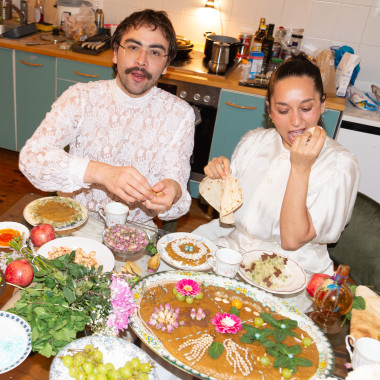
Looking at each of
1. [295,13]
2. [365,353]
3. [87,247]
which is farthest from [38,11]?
[365,353]

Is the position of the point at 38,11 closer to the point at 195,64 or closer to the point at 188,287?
the point at 195,64

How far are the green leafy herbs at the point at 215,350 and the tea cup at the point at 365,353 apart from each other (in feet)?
1.05

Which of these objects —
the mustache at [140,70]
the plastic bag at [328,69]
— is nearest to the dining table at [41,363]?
the mustache at [140,70]

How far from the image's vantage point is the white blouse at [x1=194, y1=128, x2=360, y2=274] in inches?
67.1

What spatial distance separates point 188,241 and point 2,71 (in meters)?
2.68

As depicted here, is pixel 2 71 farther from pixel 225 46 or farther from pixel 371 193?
Answer: pixel 371 193

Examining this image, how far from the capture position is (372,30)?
3.24m

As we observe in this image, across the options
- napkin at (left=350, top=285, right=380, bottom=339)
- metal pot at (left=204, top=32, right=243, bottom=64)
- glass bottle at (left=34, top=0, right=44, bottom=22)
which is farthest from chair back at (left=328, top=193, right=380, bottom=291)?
glass bottle at (left=34, top=0, right=44, bottom=22)

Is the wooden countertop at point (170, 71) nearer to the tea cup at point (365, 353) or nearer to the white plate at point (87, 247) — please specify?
the white plate at point (87, 247)

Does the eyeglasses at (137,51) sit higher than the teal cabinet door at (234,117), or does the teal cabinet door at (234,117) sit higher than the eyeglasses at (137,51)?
the eyeglasses at (137,51)

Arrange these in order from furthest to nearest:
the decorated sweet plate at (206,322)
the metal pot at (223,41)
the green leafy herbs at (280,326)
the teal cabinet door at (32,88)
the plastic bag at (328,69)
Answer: the teal cabinet door at (32,88), the metal pot at (223,41), the plastic bag at (328,69), the green leafy herbs at (280,326), the decorated sweet plate at (206,322)

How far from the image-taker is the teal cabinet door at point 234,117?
3180 mm

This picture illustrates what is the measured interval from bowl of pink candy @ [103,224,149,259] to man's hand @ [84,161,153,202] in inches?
4.3

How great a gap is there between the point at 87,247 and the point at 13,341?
0.43 m
